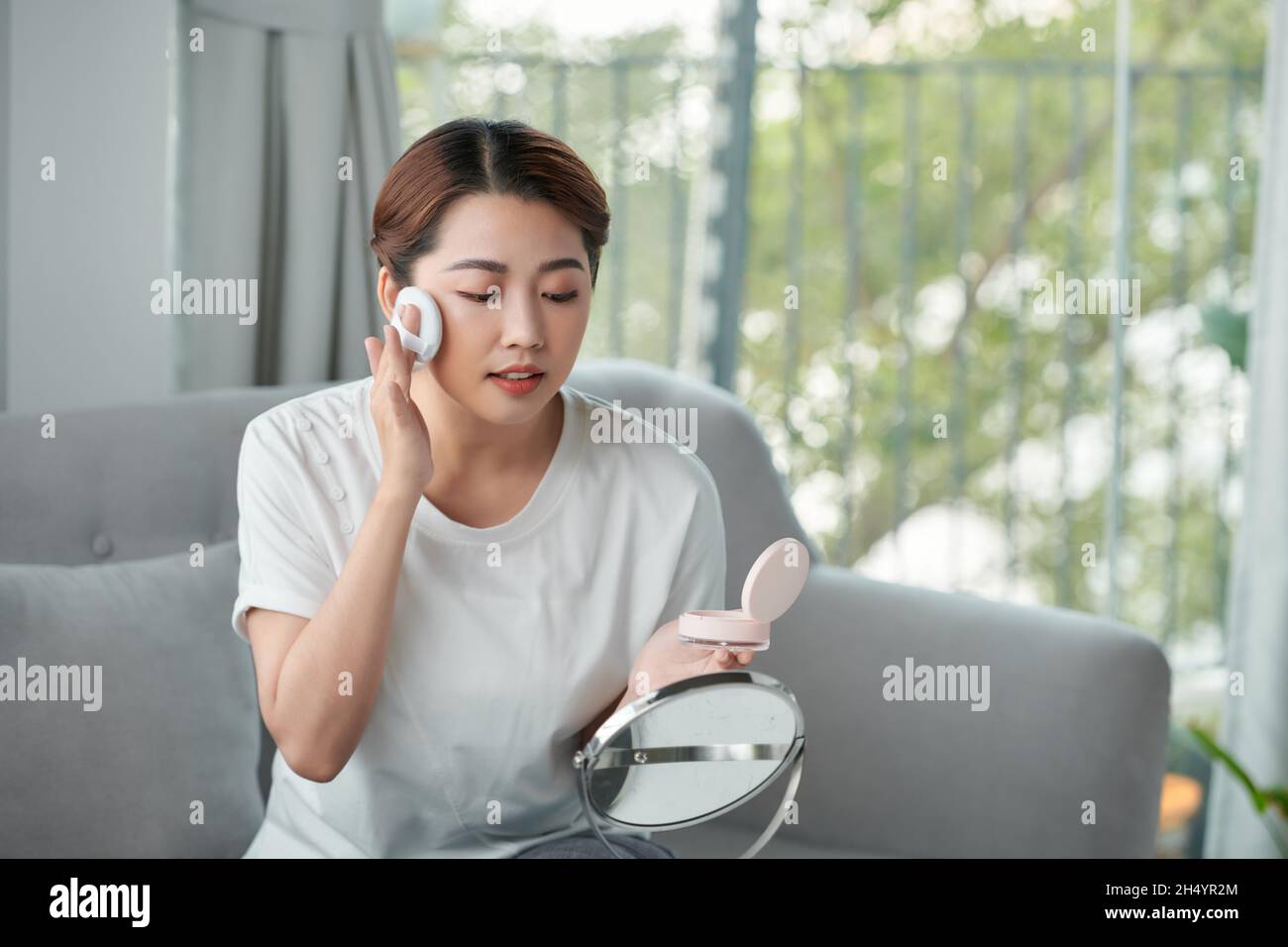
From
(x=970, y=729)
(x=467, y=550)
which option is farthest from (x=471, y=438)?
(x=970, y=729)

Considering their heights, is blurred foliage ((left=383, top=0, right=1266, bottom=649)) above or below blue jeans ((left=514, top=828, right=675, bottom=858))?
above

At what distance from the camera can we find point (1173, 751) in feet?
7.50

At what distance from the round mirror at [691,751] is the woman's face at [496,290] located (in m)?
0.28

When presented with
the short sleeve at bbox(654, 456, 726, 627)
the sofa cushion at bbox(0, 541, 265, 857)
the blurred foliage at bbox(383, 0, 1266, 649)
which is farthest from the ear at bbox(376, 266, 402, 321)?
the blurred foliage at bbox(383, 0, 1266, 649)

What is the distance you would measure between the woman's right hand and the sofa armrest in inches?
27.8

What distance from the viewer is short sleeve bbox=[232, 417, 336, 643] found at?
3.06ft

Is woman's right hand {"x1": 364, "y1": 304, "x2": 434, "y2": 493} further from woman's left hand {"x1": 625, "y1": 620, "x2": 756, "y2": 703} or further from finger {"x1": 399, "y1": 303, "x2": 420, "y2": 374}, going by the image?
woman's left hand {"x1": 625, "y1": 620, "x2": 756, "y2": 703}

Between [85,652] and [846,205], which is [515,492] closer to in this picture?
[85,652]

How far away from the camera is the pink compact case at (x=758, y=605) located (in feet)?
2.59

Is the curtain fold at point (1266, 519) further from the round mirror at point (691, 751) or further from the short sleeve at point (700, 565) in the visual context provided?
the round mirror at point (691, 751)

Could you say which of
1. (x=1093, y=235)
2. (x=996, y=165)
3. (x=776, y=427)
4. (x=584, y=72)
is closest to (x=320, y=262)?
(x=584, y=72)

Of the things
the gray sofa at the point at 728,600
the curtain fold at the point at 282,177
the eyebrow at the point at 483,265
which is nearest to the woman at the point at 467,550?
the eyebrow at the point at 483,265

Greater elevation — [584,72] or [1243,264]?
[584,72]
